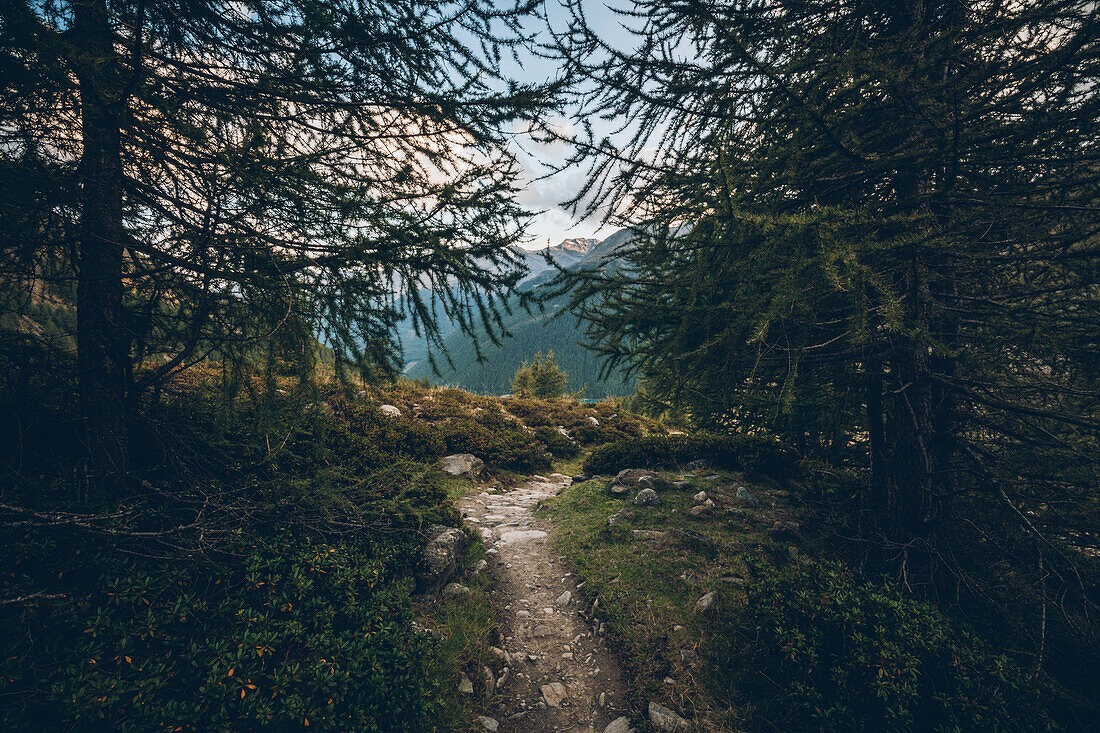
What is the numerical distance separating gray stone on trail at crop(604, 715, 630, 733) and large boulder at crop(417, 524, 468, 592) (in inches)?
95.8

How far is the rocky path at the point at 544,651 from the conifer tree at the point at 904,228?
3.38 m

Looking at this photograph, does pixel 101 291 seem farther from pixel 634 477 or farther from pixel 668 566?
pixel 634 477

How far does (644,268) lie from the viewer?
535 cm

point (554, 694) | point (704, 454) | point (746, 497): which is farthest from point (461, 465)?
point (746, 497)

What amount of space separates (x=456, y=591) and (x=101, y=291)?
4777mm

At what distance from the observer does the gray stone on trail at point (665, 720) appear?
10.1 ft

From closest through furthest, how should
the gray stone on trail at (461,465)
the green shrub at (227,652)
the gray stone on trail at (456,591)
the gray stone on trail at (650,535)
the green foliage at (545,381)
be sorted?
the green shrub at (227,652)
the gray stone on trail at (456,591)
the gray stone on trail at (650,535)
the gray stone on trail at (461,465)
the green foliage at (545,381)

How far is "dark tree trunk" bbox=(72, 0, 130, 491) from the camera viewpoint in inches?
111

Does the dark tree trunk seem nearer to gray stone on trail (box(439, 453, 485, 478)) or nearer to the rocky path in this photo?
the rocky path

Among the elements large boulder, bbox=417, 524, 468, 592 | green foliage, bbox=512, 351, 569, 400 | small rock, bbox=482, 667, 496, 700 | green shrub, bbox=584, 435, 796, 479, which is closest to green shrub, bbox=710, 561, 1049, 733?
small rock, bbox=482, 667, 496, 700

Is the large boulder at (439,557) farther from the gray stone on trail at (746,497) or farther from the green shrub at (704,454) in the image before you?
the green shrub at (704,454)

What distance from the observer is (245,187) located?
10.4 feet

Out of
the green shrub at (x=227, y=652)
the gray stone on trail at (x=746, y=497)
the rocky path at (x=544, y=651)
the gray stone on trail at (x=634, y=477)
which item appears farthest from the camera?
the gray stone on trail at (x=634, y=477)

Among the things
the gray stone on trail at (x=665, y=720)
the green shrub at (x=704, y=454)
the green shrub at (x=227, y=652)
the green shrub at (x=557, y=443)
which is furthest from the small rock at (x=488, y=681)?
the green shrub at (x=557, y=443)
